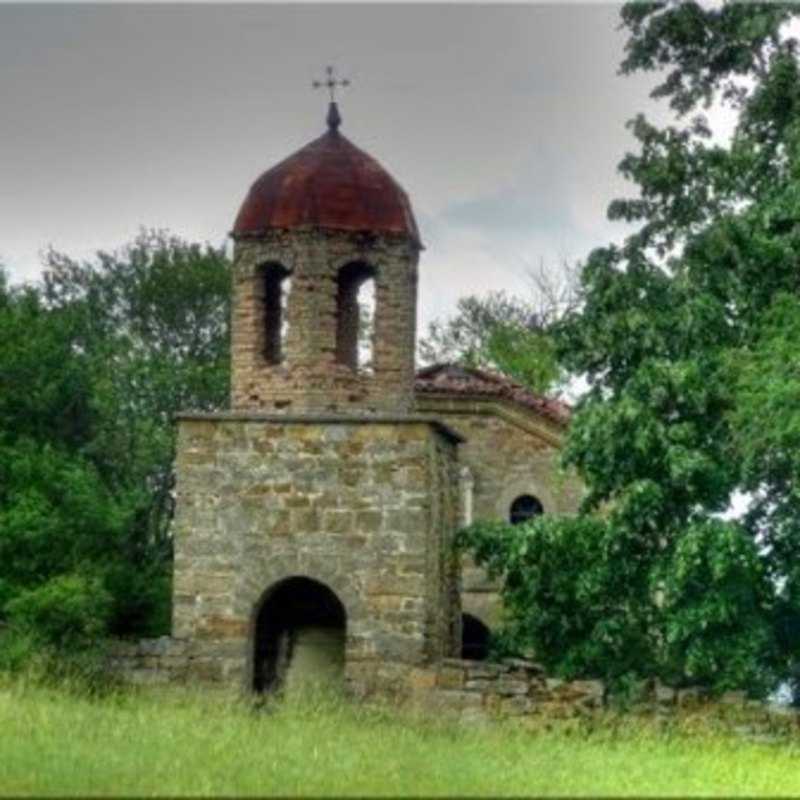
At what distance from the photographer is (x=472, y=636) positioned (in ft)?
102

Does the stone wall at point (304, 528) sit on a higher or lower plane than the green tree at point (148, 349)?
lower

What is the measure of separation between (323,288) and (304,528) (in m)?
2.74

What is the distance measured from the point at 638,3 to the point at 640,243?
287cm

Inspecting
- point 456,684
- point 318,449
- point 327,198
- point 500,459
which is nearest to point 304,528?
point 318,449

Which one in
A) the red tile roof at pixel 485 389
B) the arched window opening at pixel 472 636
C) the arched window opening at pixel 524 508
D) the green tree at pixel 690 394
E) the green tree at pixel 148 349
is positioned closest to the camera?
the green tree at pixel 690 394

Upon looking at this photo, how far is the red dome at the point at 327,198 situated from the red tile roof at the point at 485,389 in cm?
698

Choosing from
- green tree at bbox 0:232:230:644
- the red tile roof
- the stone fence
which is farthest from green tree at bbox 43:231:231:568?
the stone fence

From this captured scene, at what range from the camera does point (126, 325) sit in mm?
40500

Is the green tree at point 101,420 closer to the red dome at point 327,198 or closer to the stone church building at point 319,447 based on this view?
the stone church building at point 319,447

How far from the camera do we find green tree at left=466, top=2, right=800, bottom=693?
914 inches

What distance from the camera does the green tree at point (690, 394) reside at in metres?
23.2

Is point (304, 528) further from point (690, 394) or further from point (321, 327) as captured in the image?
point (690, 394)

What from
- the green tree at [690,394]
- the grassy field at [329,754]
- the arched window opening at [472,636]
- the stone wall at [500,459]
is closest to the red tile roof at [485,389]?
the stone wall at [500,459]

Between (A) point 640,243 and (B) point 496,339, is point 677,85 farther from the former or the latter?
(B) point 496,339
